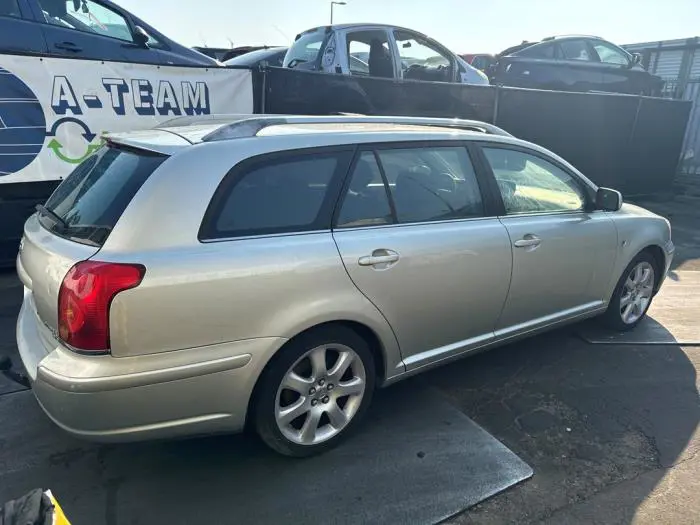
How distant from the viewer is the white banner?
4.88 metres

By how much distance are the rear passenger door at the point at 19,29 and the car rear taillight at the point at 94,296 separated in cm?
424

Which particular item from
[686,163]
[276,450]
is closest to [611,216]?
[276,450]

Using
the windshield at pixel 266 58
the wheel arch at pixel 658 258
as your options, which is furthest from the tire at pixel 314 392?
the windshield at pixel 266 58

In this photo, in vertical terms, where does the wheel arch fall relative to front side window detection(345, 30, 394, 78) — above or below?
below

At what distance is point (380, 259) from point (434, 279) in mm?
385

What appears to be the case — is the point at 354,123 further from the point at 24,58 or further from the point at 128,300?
the point at 24,58

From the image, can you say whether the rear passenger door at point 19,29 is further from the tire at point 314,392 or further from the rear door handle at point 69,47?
the tire at point 314,392

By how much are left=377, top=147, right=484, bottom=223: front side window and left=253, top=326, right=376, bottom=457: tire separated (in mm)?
748

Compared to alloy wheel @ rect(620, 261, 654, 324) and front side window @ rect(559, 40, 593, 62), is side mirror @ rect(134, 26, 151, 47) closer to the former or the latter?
alloy wheel @ rect(620, 261, 654, 324)

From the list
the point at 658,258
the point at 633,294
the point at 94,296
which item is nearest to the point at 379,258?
the point at 94,296

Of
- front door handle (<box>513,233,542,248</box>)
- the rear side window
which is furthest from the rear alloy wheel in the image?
the rear side window

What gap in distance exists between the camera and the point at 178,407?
2258 millimetres

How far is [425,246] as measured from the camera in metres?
2.84

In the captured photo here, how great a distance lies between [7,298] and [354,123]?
3.45 meters
